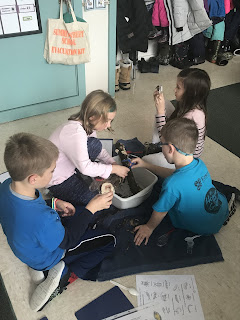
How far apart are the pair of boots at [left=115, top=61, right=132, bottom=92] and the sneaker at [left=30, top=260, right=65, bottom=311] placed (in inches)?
86.8

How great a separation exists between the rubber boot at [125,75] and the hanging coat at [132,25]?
0.49 feet

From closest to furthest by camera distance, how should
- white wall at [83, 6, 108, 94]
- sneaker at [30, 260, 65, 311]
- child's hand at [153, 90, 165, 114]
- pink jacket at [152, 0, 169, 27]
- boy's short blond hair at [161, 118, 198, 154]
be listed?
sneaker at [30, 260, 65, 311], boy's short blond hair at [161, 118, 198, 154], child's hand at [153, 90, 165, 114], white wall at [83, 6, 108, 94], pink jacket at [152, 0, 169, 27]

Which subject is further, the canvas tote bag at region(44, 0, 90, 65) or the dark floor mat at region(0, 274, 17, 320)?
the canvas tote bag at region(44, 0, 90, 65)

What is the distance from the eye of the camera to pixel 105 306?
1.44m

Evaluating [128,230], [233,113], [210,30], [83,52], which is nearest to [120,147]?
[128,230]

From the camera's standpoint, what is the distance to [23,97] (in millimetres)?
2629

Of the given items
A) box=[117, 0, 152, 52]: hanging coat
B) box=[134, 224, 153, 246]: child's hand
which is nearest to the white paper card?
box=[134, 224, 153, 246]: child's hand

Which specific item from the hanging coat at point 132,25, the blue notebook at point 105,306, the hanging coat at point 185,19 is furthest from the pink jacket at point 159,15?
the blue notebook at point 105,306

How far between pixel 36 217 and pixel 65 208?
1.46 ft

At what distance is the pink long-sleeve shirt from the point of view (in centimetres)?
164

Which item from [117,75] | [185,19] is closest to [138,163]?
[117,75]

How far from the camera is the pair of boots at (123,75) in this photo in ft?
10.2

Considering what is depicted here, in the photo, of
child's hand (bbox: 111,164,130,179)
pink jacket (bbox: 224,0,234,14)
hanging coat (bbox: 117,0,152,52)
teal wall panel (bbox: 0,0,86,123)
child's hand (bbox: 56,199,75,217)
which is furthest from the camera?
pink jacket (bbox: 224,0,234,14)

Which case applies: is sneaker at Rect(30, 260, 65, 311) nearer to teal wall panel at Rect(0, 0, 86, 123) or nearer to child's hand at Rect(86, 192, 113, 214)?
child's hand at Rect(86, 192, 113, 214)
